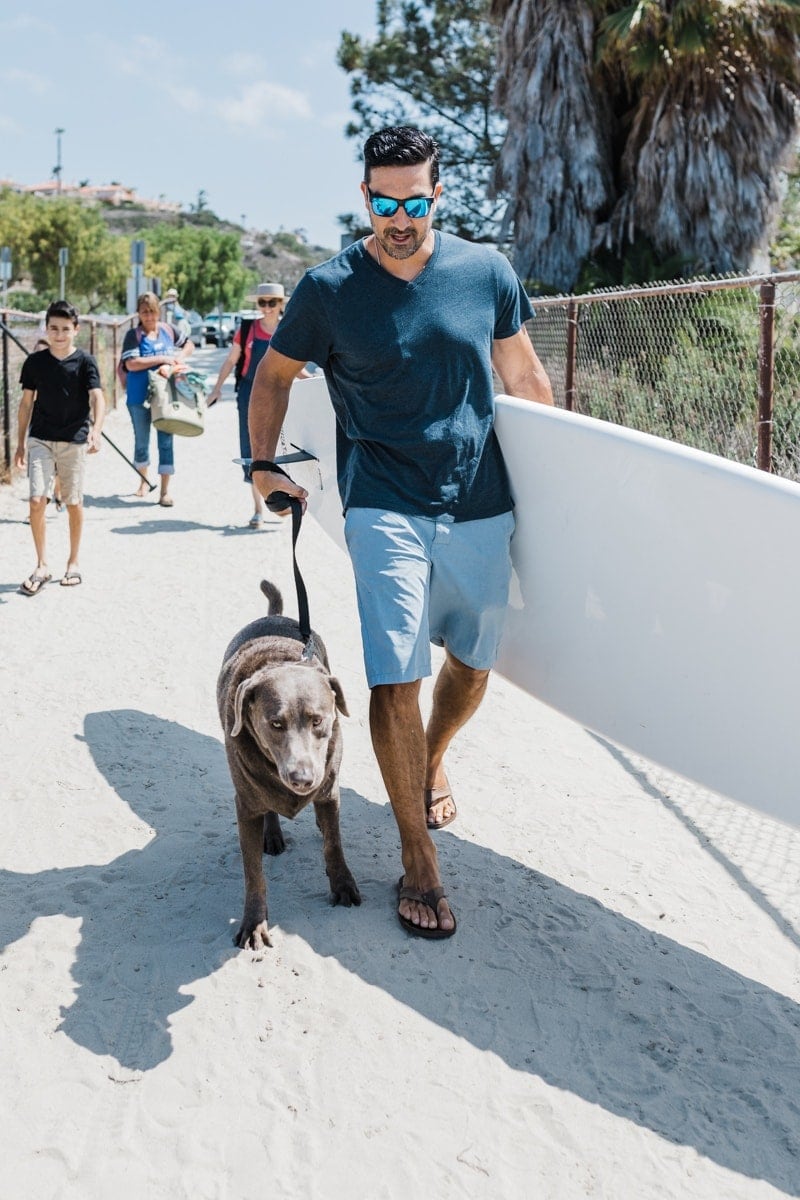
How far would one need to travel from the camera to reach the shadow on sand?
107 inches

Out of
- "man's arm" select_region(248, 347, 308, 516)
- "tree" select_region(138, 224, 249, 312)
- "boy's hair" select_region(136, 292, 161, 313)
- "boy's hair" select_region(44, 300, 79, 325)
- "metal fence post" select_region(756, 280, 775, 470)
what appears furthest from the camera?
"tree" select_region(138, 224, 249, 312)

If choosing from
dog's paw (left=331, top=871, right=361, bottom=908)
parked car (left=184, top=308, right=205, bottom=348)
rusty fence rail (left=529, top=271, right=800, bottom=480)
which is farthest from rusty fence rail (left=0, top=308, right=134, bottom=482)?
parked car (left=184, top=308, right=205, bottom=348)

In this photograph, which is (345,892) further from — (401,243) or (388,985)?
(401,243)

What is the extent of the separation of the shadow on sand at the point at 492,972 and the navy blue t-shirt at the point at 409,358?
1.30 m

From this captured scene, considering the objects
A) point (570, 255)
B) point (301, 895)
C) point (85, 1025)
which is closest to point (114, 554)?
point (301, 895)

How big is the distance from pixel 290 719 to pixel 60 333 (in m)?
5.27

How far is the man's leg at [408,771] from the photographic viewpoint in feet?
11.3

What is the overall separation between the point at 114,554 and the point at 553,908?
5.77 meters

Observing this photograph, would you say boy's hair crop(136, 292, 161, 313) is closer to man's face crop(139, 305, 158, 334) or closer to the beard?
man's face crop(139, 305, 158, 334)

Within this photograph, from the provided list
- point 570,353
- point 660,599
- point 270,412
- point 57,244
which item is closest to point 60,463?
point 270,412

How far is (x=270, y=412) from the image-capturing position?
3.66 m

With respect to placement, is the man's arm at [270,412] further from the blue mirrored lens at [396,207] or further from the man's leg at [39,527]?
the man's leg at [39,527]

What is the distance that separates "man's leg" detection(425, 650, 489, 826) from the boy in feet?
13.6

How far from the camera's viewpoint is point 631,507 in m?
3.48
